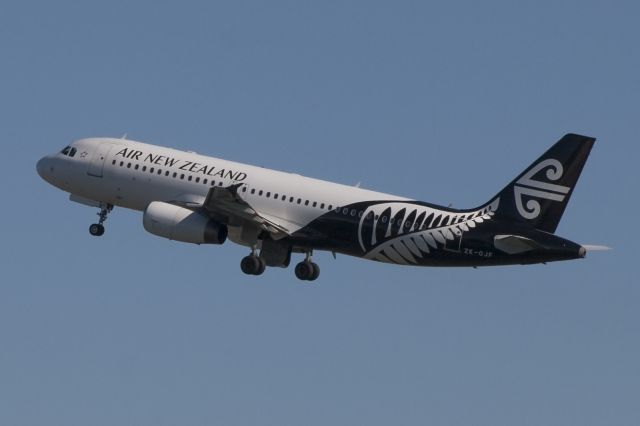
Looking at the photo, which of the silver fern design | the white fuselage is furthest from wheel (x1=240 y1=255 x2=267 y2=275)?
the silver fern design

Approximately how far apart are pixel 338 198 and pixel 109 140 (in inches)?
519

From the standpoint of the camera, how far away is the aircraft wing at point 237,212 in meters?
79.2

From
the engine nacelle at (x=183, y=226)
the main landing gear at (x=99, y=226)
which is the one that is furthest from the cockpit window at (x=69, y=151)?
the engine nacelle at (x=183, y=226)

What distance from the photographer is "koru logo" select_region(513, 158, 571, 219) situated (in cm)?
7631

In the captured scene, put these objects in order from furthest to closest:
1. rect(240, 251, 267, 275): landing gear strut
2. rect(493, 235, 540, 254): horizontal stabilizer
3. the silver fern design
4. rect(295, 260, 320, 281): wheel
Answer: rect(295, 260, 320, 281): wheel
rect(240, 251, 267, 275): landing gear strut
the silver fern design
rect(493, 235, 540, 254): horizontal stabilizer

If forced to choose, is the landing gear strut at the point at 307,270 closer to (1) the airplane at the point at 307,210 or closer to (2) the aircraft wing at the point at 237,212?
(1) the airplane at the point at 307,210

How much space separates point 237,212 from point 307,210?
10.3ft

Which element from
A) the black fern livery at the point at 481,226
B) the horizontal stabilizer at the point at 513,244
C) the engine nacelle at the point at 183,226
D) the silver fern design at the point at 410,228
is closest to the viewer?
the horizontal stabilizer at the point at 513,244

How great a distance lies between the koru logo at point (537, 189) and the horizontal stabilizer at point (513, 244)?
1539 millimetres

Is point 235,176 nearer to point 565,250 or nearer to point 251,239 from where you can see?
point 251,239

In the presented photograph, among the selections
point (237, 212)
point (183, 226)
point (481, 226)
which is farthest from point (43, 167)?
point (481, 226)

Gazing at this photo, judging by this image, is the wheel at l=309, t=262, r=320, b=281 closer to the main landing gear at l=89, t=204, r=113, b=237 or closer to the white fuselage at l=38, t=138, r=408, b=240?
the white fuselage at l=38, t=138, r=408, b=240

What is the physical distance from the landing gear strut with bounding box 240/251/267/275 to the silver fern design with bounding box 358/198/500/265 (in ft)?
17.3

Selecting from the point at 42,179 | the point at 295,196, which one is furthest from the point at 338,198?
the point at 42,179
